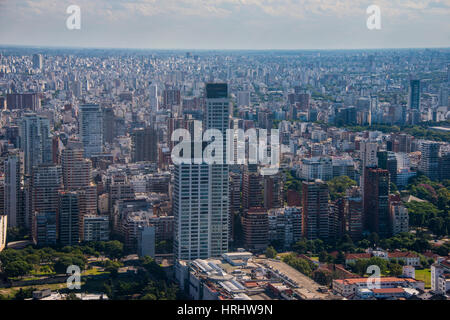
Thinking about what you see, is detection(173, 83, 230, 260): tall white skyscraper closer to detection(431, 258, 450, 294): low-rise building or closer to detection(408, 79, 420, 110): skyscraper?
detection(431, 258, 450, 294): low-rise building

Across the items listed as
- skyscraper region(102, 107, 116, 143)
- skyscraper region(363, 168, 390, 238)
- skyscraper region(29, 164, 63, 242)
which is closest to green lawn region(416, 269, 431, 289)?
skyscraper region(363, 168, 390, 238)

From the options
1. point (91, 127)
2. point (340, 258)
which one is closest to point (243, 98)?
point (91, 127)

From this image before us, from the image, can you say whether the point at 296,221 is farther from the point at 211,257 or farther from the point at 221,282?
the point at 221,282

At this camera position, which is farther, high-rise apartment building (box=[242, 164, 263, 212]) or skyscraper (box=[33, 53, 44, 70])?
skyscraper (box=[33, 53, 44, 70])

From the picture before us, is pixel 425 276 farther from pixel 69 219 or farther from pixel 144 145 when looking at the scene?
pixel 144 145

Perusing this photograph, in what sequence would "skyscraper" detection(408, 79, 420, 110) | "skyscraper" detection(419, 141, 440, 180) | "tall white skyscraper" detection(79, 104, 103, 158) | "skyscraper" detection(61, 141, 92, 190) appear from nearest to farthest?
"skyscraper" detection(61, 141, 92, 190)
"skyscraper" detection(419, 141, 440, 180)
"tall white skyscraper" detection(79, 104, 103, 158)
"skyscraper" detection(408, 79, 420, 110)

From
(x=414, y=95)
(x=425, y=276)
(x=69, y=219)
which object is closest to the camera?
(x=425, y=276)

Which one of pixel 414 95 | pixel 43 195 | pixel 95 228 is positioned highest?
pixel 414 95
